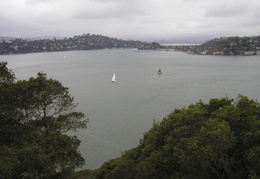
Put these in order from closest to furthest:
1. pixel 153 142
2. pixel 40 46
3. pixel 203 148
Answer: pixel 203 148
pixel 153 142
pixel 40 46

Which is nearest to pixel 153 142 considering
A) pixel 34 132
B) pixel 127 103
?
pixel 34 132

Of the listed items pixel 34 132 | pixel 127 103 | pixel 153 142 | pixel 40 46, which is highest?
pixel 40 46

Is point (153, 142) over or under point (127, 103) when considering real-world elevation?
over

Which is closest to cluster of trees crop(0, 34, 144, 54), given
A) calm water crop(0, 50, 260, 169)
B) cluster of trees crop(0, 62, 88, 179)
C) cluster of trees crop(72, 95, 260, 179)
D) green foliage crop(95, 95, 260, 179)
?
calm water crop(0, 50, 260, 169)

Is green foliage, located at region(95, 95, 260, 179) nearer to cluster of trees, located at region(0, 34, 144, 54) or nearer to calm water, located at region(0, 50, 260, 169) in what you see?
calm water, located at region(0, 50, 260, 169)

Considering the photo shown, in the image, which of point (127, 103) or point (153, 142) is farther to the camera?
point (127, 103)

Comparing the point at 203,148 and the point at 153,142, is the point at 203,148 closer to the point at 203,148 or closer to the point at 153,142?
the point at 203,148

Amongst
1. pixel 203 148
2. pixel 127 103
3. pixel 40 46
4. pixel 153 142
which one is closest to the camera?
pixel 203 148
